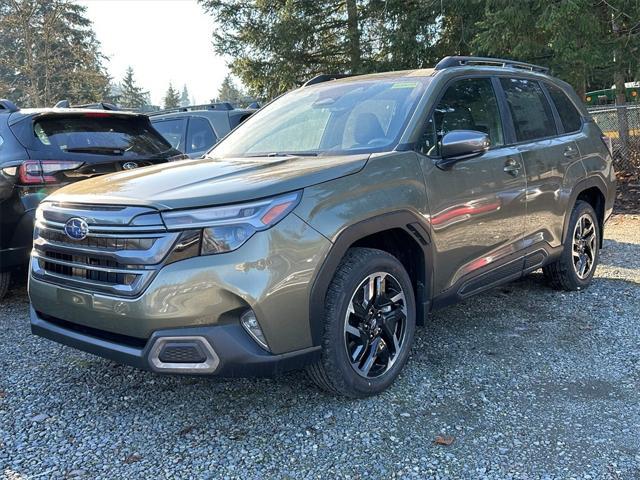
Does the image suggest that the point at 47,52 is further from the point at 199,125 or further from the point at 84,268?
the point at 84,268

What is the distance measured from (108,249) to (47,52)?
74.2 ft

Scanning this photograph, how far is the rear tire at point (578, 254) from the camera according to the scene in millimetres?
4969

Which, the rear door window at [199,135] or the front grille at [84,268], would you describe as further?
the rear door window at [199,135]

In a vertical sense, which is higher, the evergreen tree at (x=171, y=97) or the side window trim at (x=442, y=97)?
the evergreen tree at (x=171, y=97)

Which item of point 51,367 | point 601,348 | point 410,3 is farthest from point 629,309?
point 410,3

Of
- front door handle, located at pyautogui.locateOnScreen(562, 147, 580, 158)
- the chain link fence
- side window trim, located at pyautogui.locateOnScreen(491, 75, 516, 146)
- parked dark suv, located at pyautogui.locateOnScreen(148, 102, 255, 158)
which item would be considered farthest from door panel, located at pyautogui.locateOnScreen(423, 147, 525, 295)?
the chain link fence

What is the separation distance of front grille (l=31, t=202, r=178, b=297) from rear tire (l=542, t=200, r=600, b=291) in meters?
Result: 3.66

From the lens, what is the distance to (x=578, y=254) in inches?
204

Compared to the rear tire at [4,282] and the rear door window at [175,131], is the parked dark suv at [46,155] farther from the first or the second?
the rear door window at [175,131]

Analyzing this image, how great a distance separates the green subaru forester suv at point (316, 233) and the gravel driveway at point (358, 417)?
344 millimetres

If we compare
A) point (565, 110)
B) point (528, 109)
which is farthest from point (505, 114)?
point (565, 110)

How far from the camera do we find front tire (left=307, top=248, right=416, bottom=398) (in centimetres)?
291

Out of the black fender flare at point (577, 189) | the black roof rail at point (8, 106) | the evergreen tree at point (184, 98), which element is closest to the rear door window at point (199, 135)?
the black roof rail at point (8, 106)

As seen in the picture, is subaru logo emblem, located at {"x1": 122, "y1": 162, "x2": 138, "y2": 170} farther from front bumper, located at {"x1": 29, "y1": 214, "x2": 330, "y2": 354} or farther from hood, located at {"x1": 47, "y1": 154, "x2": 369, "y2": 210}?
front bumper, located at {"x1": 29, "y1": 214, "x2": 330, "y2": 354}
